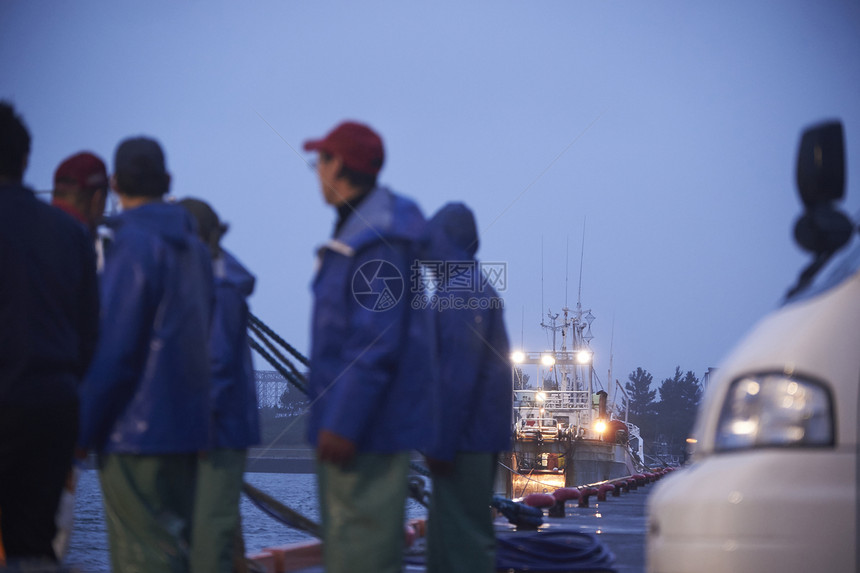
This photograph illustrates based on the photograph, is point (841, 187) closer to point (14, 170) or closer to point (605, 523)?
point (14, 170)

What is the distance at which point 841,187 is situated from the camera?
117 inches

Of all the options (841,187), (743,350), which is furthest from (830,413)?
(841,187)

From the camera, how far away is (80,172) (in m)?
3.98

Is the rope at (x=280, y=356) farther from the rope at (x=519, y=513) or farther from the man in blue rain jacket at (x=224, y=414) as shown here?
the rope at (x=519, y=513)

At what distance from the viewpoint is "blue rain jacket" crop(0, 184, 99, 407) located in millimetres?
2717

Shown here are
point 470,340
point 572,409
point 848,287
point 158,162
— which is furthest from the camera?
point 572,409

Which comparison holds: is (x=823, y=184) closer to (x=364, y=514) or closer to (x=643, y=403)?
(x=364, y=514)

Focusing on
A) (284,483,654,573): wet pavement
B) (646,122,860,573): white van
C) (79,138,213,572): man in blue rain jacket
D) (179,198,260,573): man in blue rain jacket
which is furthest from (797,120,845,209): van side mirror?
(284,483,654,573): wet pavement

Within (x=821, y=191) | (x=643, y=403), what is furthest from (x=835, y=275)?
(x=643, y=403)

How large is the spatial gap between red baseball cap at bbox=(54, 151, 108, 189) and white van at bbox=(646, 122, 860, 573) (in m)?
2.82

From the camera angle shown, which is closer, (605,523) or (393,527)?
(393,527)

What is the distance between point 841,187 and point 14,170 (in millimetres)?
2853

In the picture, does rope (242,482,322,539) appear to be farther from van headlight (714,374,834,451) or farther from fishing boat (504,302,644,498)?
fishing boat (504,302,644,498)

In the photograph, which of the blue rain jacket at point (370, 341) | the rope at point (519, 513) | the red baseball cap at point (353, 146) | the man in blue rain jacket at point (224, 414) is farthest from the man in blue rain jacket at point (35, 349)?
the rope at point (519, 513)
